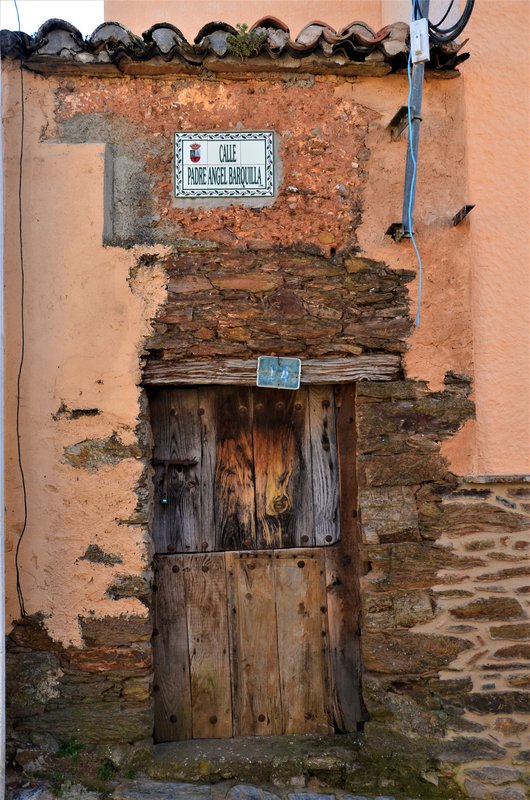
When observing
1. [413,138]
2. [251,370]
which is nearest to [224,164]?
→ [413,138]

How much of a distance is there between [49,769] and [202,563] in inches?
45.6

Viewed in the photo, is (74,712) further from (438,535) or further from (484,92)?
(484,92)

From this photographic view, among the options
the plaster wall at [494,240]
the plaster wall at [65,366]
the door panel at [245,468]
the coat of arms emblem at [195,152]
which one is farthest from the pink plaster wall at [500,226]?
the plaster wall at [65,366]

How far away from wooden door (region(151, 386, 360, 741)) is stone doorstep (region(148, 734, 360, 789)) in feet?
0.55

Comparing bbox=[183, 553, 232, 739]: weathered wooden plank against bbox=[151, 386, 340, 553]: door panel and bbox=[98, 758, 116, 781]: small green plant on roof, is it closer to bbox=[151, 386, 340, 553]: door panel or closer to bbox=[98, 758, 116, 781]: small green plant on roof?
bbox=[151, 386, 340, 553]: door panel

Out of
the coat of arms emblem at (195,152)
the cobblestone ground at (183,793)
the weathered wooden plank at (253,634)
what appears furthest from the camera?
the weathered wooden plank at (253,634)

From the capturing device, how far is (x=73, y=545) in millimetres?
3561

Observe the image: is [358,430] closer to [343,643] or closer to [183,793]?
[343,643]

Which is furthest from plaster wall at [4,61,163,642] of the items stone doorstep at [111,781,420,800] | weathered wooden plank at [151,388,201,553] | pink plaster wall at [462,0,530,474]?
pink plaster wall at [462,0,530,474]

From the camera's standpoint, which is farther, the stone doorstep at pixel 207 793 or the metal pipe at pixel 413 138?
the metal pipe at pixel 413 138

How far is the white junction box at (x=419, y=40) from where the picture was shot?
3387mm

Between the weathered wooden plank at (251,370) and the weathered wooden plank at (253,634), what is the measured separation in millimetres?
922

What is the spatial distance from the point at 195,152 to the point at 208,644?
2.47 metres

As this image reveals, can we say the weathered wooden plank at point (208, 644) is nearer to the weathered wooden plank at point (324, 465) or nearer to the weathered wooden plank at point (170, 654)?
the weathered wooden plank at point (170, 654)
